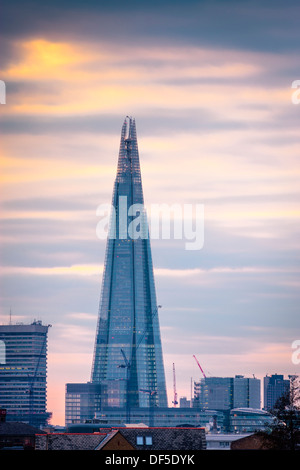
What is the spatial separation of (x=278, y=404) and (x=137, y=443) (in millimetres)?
12825

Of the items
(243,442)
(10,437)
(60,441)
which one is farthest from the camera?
(10,437)

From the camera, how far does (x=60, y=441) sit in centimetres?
11875
